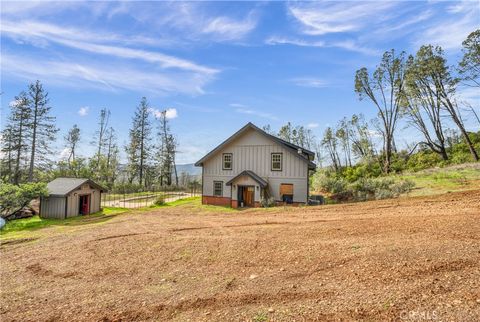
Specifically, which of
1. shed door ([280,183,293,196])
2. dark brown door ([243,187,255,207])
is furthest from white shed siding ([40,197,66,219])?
shed door ([280,183,293,196])

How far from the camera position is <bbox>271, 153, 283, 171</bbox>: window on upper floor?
22.0 m

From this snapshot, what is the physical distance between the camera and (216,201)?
23750mm

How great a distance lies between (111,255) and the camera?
9.10 m

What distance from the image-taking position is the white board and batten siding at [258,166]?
21297 millimetres

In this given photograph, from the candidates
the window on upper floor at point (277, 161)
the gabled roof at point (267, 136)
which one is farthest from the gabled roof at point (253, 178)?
the gabled roof at point (267, 136)

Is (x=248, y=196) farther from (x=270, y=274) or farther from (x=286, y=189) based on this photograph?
(x=270, y=274)

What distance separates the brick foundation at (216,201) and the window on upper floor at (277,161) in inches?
193

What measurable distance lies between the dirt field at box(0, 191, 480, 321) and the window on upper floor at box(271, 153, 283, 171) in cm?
1089

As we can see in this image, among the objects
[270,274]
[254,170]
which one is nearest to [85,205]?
[254,170]

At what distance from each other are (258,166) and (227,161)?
9.63ft

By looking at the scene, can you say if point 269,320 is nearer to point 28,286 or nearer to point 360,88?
point 28,286

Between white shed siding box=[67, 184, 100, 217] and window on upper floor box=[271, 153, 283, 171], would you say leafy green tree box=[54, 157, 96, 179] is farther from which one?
window on upper floor box=[271, 153, 283, 171]

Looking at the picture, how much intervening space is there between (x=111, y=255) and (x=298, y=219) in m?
7.89

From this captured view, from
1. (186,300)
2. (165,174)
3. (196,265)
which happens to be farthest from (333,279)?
(165,174)
